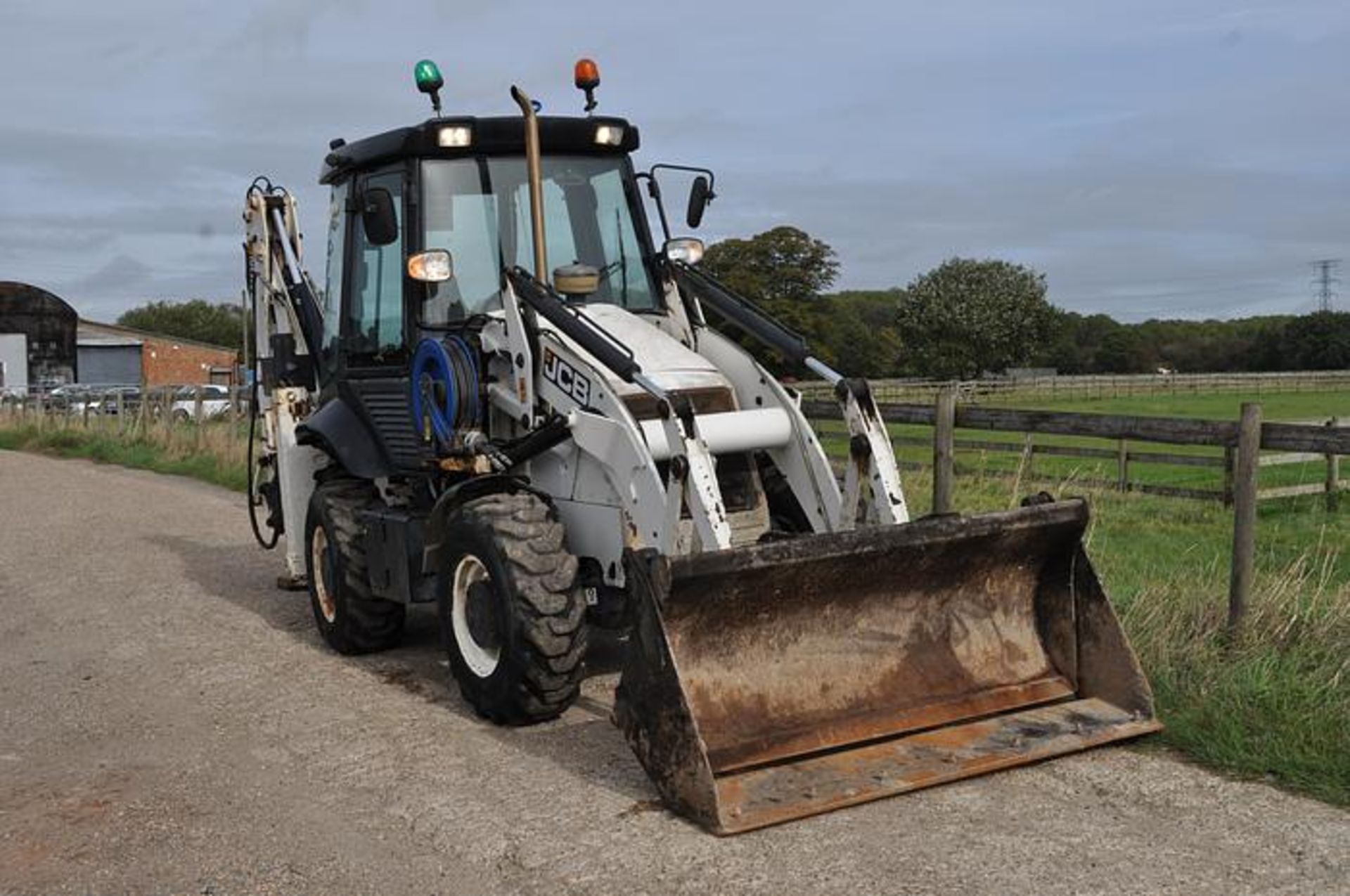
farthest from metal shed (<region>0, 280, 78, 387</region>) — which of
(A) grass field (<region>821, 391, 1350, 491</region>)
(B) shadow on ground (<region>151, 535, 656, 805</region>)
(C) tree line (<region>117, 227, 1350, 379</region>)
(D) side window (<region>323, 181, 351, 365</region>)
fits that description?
(D) side window (<region>323, 181, 351, 365</region>)

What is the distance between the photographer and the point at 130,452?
24250mm

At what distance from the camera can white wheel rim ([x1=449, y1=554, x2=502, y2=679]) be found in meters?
6.45

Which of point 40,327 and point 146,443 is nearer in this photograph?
point 146,443

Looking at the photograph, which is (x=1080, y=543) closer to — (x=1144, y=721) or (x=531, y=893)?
(x=1144, y=721)

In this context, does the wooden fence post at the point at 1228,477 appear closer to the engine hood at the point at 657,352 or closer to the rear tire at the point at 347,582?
the engine hood at the point at 657,352

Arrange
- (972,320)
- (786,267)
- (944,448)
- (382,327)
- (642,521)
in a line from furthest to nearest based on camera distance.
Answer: (972,320) → (786,267) → (944,448) → (382,327) → (642,521)

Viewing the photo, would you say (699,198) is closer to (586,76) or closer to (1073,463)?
(586,76)

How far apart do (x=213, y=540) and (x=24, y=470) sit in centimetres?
1078

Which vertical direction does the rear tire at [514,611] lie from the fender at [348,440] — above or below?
below

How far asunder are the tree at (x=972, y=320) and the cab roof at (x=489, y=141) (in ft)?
205

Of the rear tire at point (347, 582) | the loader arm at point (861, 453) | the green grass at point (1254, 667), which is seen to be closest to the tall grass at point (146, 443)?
the rear tire at point (347, 582)

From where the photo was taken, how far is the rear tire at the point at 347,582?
25.9ft

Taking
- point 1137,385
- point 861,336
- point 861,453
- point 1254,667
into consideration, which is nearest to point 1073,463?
point 1254,667

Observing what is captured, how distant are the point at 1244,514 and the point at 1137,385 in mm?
55832
